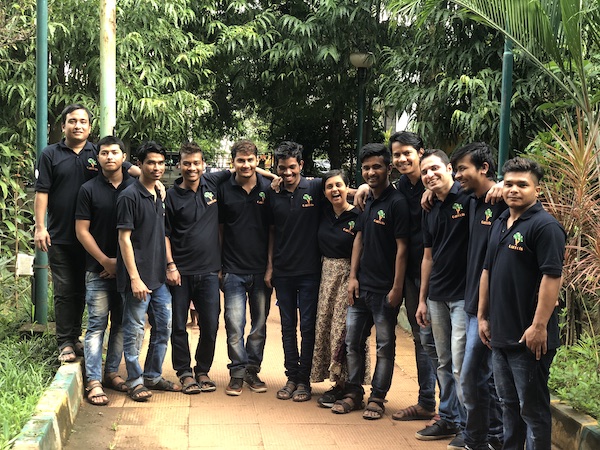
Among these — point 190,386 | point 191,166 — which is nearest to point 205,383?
point 190,386

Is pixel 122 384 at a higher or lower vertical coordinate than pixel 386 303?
lower

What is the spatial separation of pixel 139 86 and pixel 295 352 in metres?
5.82

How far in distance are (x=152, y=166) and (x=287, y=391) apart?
7.08 feet

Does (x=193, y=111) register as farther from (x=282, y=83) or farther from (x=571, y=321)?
(x=571, y=321)

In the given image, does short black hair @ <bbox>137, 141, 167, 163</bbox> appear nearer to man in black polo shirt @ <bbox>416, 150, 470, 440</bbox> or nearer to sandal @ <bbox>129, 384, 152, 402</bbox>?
sandal @ <bbox>129, 384, 152, 402</bbox>

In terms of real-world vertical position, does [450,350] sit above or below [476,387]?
above

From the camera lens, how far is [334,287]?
20.6 feet

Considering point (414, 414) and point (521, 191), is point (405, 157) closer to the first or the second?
point (521, 191)

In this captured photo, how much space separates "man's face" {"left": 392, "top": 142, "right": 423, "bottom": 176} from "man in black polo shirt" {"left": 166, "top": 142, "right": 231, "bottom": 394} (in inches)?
63.1

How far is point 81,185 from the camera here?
20.5 ft

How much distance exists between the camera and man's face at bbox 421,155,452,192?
17.5 feet

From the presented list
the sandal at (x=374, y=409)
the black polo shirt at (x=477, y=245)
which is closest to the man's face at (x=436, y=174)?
the black polo shirt at (x=477, y=245)

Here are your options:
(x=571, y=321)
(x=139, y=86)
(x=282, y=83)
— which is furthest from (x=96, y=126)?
(x=571, y=321)

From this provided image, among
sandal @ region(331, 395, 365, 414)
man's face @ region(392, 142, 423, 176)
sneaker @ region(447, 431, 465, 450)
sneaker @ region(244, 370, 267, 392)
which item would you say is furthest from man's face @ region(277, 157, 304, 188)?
sneaker @ region(447, 431, 465, 450)
